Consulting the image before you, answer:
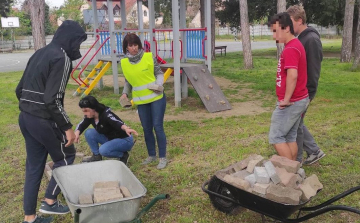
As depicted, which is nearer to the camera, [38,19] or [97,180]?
[97,180]

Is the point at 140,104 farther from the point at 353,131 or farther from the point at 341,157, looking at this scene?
the point at 353,131

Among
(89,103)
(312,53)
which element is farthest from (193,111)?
(312,53)

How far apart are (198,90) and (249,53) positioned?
309 inches

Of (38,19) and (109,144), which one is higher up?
(38,19)

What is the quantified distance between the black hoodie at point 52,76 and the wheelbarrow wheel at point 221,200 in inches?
51.2

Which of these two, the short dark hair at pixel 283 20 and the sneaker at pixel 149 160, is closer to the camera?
the short dark hair at pixel 283 20

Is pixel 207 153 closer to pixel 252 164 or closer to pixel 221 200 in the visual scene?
pixel 221 200

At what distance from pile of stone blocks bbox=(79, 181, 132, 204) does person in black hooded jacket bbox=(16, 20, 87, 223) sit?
37 centimetres

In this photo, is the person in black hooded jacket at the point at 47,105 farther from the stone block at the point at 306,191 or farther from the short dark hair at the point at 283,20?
the stone block at the point at 306,191

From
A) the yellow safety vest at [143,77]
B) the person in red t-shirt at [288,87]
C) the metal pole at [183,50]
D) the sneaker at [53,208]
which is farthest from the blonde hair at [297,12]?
the metal pole at [183,50]

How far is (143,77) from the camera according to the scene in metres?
4.46

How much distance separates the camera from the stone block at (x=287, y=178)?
115 inches

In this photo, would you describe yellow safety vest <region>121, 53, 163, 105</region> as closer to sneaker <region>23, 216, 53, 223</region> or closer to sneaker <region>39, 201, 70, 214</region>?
sneaker <region>39, 201, 70, 214</region>

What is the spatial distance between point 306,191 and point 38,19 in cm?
1237
